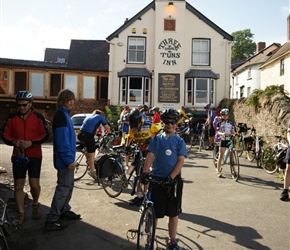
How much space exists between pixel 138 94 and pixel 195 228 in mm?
18929

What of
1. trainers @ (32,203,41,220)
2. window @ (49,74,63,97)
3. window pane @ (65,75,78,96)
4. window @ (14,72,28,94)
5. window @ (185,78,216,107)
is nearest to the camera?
trainers @ (32,203,41,220)

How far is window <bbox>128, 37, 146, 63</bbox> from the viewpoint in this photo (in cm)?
2333

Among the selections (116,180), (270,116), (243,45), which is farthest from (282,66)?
(243,45)

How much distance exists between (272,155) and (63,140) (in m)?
7.11

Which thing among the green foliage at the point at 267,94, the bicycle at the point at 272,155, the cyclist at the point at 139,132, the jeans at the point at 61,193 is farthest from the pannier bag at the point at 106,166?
the green foliage at the point at 267,94

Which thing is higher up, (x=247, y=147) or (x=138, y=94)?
(x=138, y=94)

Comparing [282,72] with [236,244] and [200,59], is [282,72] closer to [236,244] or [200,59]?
[200,59]

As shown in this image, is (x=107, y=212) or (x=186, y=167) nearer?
(x=107, y=212)

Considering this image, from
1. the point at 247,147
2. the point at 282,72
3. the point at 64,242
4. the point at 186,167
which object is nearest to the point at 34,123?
the point at 64,242

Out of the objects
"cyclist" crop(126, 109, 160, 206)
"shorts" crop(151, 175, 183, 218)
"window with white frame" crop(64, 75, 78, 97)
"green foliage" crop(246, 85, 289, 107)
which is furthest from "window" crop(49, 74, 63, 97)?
"shorts" crop(151, 175, 183, 218)

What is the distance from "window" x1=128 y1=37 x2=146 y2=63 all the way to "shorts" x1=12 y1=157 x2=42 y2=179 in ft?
63.0

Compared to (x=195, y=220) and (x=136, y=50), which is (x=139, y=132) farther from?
(x=136, y=50)

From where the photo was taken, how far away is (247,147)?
11.5m

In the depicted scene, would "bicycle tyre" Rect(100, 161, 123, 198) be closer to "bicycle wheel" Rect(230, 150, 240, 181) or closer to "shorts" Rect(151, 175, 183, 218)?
"shorts" Rect(151, 175, 183, 218)
